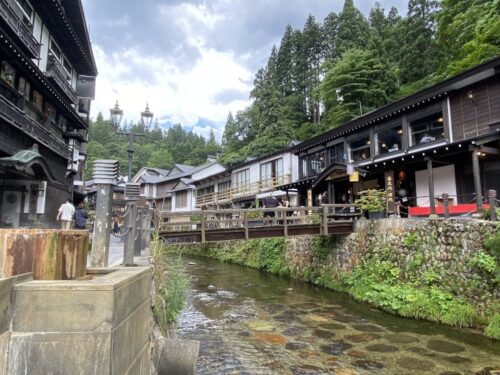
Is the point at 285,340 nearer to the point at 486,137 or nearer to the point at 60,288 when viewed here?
the point at 60,288

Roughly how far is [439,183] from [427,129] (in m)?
3.14

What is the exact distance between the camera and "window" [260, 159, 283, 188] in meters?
30.5

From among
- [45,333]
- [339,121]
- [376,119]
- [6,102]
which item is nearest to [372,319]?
[45,333]

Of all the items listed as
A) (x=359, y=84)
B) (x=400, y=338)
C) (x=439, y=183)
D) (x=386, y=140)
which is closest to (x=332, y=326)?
(x=400, y=338)

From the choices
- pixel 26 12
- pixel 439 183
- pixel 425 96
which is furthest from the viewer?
pixel 425 96

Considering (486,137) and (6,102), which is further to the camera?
(486,137)

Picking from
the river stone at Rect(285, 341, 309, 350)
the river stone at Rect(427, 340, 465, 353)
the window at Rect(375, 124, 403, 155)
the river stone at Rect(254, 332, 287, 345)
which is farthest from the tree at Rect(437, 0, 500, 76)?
the river stone at Rect(254, 332, 287, 345)

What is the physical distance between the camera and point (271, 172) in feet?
104

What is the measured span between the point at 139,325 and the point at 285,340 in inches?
261

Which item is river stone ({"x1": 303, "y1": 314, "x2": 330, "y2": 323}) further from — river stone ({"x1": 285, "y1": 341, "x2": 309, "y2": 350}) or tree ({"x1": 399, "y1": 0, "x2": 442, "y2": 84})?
tree ({"x1": 399, "y1": 0, "x2": 442, "y2": 84})

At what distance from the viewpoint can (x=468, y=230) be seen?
10734 millimetres

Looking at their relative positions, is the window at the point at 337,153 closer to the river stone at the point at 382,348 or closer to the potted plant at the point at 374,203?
the potted plant at the point at 374,203

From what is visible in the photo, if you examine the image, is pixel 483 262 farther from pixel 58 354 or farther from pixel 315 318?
pixel 58 354

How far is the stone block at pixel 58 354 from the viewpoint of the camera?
2422 millimetres
